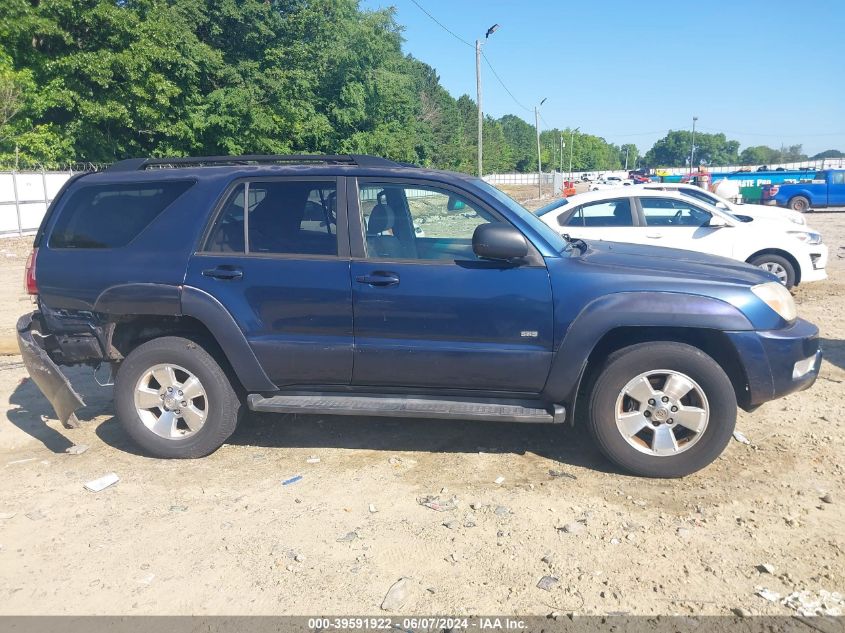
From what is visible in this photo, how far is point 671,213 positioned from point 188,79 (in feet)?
85.3

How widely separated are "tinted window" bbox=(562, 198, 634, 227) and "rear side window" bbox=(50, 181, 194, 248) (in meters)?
6.32

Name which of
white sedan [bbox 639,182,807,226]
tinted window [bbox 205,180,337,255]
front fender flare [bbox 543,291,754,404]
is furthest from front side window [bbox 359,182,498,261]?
white sedan [bbox 639,182,807,226]

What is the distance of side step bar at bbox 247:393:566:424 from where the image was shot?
14.1ft

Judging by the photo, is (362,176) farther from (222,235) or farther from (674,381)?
(674,381)

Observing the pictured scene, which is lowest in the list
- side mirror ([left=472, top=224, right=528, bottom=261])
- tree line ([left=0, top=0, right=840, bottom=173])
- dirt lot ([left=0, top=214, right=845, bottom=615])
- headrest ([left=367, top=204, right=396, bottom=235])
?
dirt lot ([left=0, top=214, right=845, bottom=615])

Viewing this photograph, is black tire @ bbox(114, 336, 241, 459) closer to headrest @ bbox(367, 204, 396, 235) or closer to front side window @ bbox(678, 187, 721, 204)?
headrest @ bbox(367, 204, 396, 235)

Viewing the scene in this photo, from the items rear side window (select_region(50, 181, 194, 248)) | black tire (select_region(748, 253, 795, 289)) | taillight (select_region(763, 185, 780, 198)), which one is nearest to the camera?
rear side window (select_region(50, 181, 194, 248))

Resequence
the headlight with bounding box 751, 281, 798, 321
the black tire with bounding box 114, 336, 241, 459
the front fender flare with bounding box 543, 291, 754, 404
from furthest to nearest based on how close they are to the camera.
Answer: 1. the black tire with bounding box 114, 336, 241, 459
2. the headlight with bounding box 751, 281, 798, 321
3. the front fender flare with bounding box 543, 291, 754, 404

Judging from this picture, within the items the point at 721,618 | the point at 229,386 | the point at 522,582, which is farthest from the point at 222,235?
the point at 721,618

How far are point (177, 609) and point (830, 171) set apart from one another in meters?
32.3

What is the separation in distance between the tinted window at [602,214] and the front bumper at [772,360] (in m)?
5.66

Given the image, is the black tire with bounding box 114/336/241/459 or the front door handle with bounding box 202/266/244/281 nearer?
the front door handle with bounding box 202/266/244/281

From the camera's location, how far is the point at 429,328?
4340 mm

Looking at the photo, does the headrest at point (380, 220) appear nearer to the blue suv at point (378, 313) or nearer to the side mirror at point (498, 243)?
the blue suv at point (378, 313)
